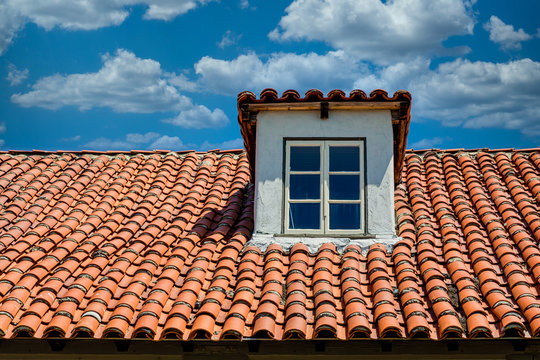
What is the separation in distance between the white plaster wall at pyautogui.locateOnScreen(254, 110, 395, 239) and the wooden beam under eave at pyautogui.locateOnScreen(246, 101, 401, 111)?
3.4 inches

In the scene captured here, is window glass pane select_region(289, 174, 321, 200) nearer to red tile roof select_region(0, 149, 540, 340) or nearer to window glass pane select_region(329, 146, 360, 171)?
window glass pane select_region(329, 146, 360, 171)

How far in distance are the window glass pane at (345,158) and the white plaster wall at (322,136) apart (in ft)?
0.50

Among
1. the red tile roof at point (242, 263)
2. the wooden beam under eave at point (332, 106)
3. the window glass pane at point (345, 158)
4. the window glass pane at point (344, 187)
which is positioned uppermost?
the wooden beam under eave at point (332, 106)

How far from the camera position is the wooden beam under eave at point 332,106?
780 centimetres

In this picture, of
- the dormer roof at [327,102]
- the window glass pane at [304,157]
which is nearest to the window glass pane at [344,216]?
the window glass pane at [304,157]

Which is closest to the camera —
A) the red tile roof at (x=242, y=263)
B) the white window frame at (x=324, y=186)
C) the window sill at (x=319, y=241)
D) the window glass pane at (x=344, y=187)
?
the red tile roof at (x=242, y=263)

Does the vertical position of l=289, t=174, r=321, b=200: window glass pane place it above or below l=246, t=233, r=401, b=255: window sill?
above

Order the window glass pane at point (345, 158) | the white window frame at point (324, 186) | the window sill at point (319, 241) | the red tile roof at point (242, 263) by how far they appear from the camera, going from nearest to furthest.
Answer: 1. the red tile roof at point (242, 263)
2. the window sill at point (319, 241)
3. the white window frame at point (324, 186)
4. the window glass pane at point (345, 158)

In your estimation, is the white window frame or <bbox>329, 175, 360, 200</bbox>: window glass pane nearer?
the white window frame

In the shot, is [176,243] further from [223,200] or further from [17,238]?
[17,238]

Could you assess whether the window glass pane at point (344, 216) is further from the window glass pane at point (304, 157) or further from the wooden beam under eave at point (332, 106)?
the wooden beam under eave at point (332, 106)

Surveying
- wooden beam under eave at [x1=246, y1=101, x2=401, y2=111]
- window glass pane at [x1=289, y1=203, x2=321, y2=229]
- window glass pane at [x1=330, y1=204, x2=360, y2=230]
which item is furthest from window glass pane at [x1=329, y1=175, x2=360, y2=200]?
wooden beam under eave at [x1=246, y1=101, x2=401, y2=111]

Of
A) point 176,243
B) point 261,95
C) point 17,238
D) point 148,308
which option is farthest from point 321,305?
point 17,238

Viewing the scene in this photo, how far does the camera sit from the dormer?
7.57 meters
